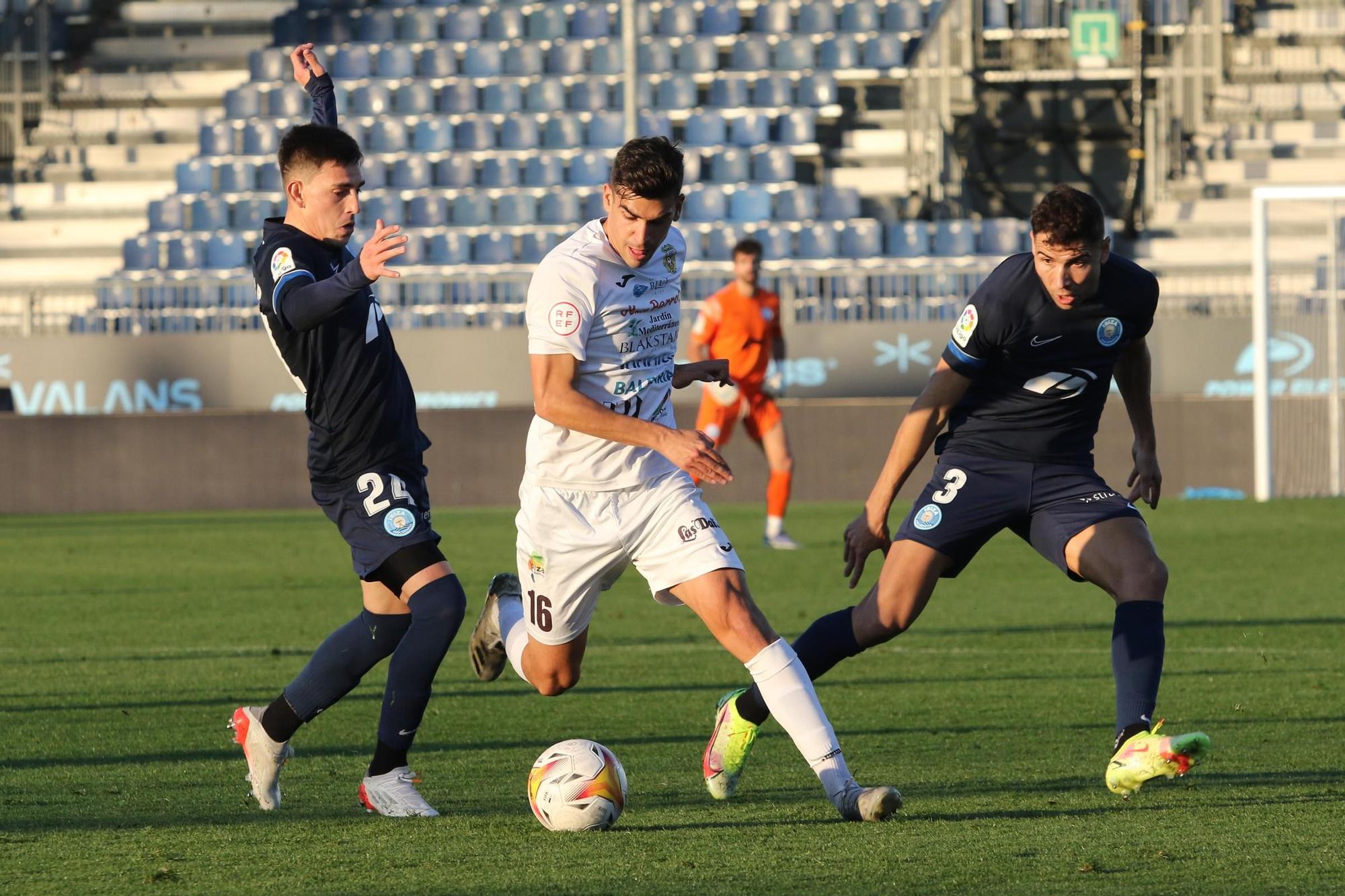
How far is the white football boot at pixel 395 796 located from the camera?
208 inches

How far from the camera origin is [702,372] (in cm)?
563

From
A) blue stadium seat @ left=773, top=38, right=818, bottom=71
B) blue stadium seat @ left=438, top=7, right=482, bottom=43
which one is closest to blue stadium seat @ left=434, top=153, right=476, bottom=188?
blue stadium seat @ left=438, top=7, right=482, bottom=43

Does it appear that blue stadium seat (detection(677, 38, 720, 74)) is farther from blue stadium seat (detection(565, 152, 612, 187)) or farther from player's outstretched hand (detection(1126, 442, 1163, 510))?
player's outstretched hand (detection(1126, 442, 1163, 510))

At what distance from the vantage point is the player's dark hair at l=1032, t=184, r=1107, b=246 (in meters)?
5.49

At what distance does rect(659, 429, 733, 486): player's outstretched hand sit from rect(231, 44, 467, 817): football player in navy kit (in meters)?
0.84

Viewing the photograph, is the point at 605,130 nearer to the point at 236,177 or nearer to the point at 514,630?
the point at 236,177

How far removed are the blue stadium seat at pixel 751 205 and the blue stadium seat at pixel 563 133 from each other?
8.25 ft

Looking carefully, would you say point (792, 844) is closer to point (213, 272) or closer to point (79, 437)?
point (79, 437)

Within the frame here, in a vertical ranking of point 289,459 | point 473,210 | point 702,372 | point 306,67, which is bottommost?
point 289,459

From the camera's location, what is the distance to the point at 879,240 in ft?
77.3

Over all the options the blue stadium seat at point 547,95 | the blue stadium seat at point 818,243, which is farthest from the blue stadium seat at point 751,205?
the blue stadium seat at point 547,95

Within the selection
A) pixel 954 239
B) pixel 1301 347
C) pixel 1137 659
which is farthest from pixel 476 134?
pixel 1137 659

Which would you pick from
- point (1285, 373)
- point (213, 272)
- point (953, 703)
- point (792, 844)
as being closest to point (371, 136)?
point (213, 272)

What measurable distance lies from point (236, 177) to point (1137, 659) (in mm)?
21832
